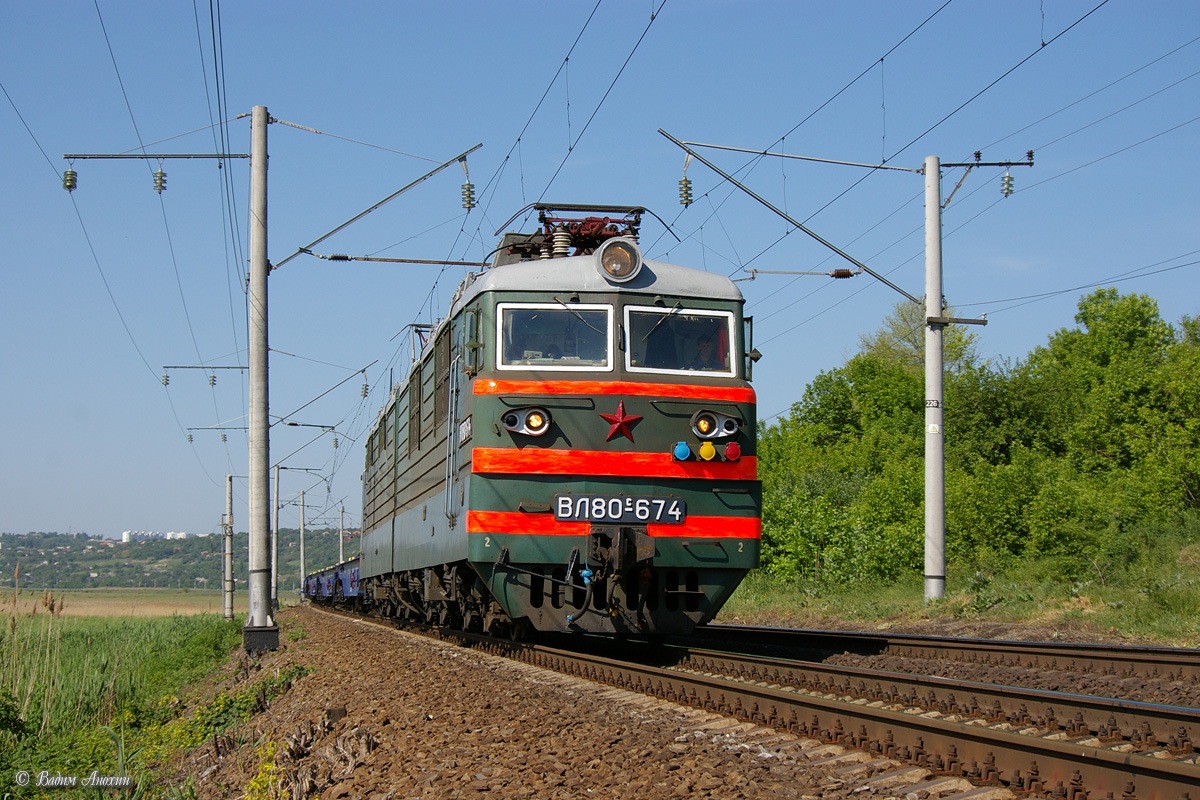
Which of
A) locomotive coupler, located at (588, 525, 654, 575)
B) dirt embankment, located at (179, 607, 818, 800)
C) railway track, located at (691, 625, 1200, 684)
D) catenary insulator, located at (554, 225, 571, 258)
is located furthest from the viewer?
catenary insulator, located at (554, 225, 571, 258)

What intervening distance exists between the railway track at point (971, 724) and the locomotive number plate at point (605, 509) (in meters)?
1.24

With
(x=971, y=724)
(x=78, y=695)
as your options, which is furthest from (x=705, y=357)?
(x=78, y=695)

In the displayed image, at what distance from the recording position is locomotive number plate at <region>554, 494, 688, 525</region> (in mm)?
10617

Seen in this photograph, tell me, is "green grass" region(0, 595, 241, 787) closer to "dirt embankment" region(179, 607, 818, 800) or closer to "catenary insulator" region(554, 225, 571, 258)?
"dirt embankment" region(179, 607, 818, 800)

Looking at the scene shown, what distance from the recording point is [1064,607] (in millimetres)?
16344

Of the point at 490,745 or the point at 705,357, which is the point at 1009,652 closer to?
the point at 705,357

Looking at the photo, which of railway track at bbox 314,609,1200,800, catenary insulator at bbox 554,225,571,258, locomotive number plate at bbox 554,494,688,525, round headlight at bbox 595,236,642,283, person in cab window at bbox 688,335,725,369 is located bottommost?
railway track at bbox 314,609,1200,800

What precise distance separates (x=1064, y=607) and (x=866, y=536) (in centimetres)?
1011

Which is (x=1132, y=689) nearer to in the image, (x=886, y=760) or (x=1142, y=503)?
(x=886, y=760)

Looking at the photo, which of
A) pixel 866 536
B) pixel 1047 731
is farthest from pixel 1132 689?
pixel 866 536

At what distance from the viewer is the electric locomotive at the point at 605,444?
1065 centimetres

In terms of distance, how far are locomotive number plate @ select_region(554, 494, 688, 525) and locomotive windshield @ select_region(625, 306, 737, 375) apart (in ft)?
4.11

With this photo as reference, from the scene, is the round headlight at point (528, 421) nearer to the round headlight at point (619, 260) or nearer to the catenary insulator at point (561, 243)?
the round headlight at point (619, 260)

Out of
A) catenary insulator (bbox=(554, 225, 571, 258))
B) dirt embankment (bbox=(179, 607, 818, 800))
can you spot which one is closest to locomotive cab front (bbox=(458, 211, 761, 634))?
dirt embankment (bbox=(179, 607, 818, 800))
